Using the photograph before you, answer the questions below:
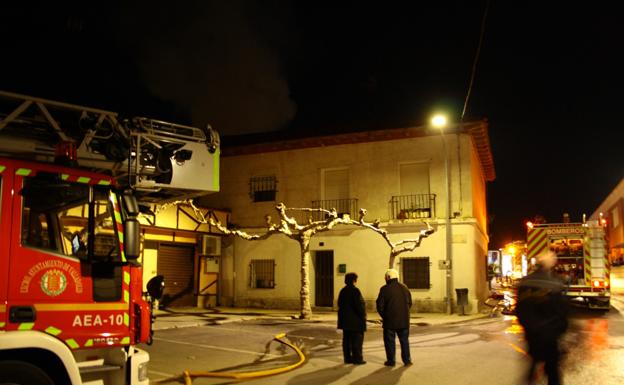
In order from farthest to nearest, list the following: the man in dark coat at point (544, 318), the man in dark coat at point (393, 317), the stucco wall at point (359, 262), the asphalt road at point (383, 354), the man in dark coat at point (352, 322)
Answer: the stucco wall at point (359, 262), the man in dark coat at point (352, 322), the man in dark coat at point (393, 317), the asphalt road at point (383, 354), the man in dark coat at point (544, 318)

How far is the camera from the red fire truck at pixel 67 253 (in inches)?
184

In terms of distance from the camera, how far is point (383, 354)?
36.0ft

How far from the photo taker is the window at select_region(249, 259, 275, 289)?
961 inches

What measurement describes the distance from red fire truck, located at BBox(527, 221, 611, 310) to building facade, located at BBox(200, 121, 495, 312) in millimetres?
2479

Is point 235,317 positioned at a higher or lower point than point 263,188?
lower

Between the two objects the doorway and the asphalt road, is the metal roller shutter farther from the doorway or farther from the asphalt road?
the asphalt road

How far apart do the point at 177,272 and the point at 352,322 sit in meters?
14.4

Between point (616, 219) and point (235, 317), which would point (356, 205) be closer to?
point (235, 317)

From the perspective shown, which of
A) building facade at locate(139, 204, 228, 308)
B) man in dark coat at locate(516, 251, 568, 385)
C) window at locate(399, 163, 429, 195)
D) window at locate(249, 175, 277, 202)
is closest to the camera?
man in dark coat at locate(516, 251, 568, 385)

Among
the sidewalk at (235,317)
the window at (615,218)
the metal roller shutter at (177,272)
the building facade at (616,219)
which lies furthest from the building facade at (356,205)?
the window at (615,218)

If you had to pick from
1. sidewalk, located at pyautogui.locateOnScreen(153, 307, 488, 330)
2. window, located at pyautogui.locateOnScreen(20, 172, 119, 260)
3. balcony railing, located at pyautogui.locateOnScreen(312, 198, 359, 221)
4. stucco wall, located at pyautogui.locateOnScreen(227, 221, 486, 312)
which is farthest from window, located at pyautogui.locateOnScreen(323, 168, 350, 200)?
window, located at pyautogui.locateOnScreen(20, 172, 119, 260)

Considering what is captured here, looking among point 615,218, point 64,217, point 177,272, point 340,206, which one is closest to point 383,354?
point 64,217

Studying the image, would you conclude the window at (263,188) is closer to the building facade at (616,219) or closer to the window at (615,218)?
the building facade at (616,219)

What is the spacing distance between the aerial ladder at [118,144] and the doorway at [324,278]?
679 inches
